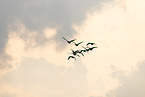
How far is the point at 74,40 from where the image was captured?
59156 mm

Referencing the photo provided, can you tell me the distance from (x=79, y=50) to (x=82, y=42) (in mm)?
4749

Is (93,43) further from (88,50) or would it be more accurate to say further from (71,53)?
(71,53)

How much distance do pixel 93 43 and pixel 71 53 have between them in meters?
8.90

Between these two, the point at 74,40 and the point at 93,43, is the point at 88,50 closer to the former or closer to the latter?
the point at 93,43

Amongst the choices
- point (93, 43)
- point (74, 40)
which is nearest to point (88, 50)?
point (93, 43)

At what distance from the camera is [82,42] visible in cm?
5800

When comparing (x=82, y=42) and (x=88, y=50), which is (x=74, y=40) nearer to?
(x=82, y=42)

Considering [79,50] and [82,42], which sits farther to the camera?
[79,50]

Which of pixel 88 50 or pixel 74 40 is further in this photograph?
pixel 88 50

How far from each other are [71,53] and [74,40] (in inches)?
181

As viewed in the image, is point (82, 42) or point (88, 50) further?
point (88, 50)

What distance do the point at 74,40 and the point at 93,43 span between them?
7918 mm

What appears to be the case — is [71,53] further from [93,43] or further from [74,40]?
[93,43]

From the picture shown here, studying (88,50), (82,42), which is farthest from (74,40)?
(88,50)
